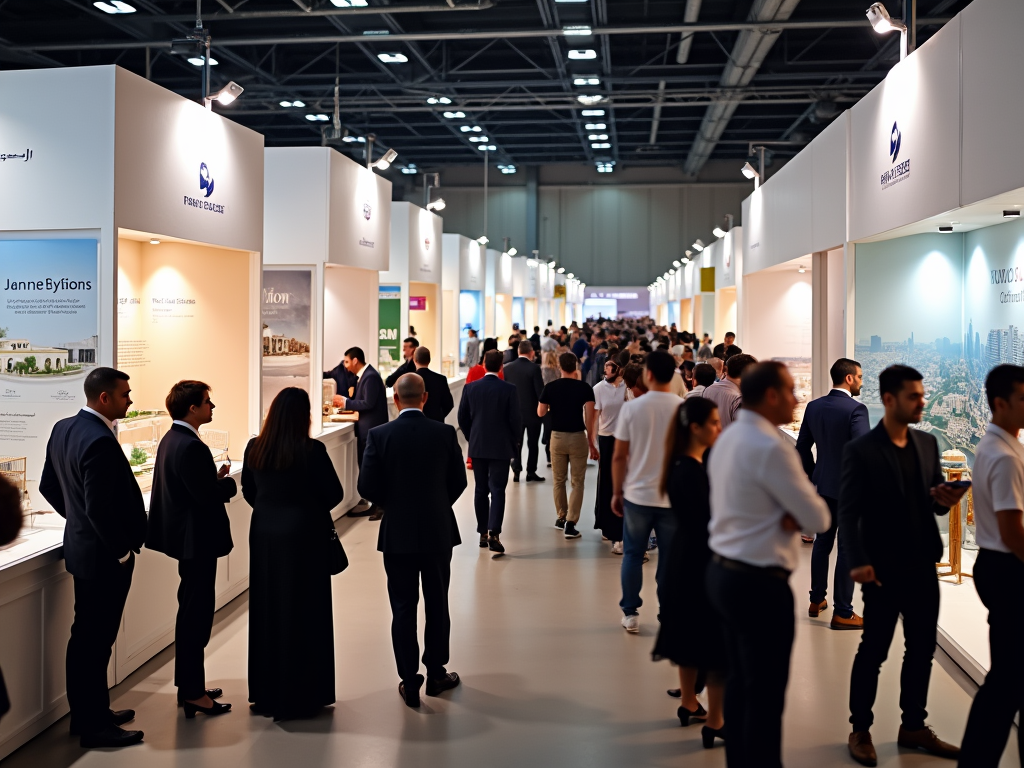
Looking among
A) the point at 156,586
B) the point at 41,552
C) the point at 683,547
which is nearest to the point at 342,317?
the point at 156,586

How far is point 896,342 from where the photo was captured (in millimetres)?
6520

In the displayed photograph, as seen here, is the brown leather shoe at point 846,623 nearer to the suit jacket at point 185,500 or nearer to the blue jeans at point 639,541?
the blue jeans at point 639,541

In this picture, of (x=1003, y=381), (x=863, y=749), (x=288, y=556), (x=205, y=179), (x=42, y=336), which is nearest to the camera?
(x=1003, y=381)

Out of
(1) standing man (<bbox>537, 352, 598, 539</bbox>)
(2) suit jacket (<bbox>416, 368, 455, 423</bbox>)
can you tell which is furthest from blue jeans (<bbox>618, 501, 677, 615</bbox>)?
(2) suit jacket (<bbox>416, 368, 455, 423</bbox>)

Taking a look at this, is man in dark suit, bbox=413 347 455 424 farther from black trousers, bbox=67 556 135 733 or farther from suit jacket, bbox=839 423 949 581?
suit jacket, bbox=839 423 949 581

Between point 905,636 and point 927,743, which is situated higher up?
point 905,636

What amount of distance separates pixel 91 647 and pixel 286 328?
4659mm

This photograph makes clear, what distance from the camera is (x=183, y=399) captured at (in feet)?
13.4

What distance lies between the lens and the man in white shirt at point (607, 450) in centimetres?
676

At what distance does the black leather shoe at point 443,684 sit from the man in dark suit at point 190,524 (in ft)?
2.84

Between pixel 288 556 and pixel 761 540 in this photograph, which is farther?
pixel 288 556

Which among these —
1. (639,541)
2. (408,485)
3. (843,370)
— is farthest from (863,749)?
(843,370)

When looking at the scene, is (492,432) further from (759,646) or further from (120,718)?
(759,646)

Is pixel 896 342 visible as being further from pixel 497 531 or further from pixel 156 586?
pixel 156 586
